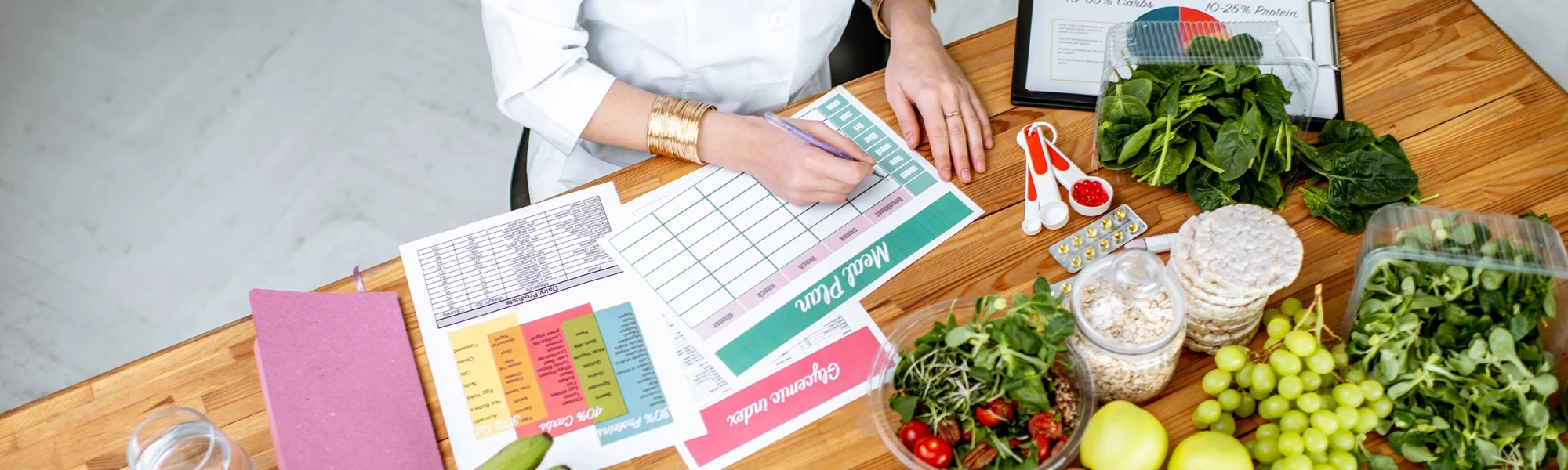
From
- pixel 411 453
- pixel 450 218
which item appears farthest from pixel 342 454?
pixel 450 218

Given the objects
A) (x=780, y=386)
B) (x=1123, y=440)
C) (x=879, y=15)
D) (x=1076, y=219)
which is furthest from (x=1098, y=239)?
(x=879, y=15)

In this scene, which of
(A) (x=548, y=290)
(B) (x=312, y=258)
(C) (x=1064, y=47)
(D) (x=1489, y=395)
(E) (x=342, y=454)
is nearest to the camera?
(D) (x=1489, y=395)

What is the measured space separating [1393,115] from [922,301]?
0.59 m

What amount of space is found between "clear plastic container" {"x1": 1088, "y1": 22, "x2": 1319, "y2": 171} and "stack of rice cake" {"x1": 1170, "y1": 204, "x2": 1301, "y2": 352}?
22 centimetres

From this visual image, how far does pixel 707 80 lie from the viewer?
126 centimetres

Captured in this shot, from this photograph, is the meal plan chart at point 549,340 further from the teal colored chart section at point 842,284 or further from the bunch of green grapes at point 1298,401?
the bunch of green grapes at point 1298,401

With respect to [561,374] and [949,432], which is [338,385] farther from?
[949,432]

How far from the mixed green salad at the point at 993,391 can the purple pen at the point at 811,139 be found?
0.30m

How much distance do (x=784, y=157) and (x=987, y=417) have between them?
396mm

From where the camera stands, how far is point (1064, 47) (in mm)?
1182

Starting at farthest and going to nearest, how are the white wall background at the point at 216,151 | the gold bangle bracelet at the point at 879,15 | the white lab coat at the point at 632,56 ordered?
the white wall background at the point at 216,151
the gold bangle bracelet at the point at 879,15
the white lab coat at the point at 632,56

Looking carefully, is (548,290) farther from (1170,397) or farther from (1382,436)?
(1382,436)

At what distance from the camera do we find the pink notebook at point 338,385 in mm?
893

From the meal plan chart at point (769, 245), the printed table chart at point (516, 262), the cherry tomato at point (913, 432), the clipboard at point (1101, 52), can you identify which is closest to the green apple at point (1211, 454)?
the cherry tomato at point (913, 432)
